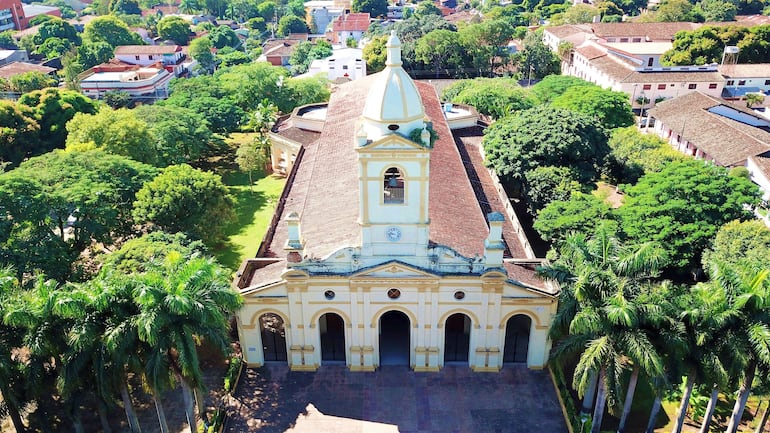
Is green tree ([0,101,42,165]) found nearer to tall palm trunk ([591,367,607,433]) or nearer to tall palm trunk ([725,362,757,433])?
tall palm trunk ([591,367,607,433])

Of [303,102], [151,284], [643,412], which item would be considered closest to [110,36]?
[303,102]

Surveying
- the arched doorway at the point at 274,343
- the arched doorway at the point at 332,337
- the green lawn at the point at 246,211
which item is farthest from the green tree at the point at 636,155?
the arched doorway at the point at 274,343

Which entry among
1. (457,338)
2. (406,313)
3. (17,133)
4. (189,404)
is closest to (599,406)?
(457,338)

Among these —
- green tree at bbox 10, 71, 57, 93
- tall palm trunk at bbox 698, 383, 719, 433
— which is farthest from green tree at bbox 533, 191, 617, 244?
green tree at bbox 10, 71, 57, 93

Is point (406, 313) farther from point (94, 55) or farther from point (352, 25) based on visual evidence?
point (352, 25)

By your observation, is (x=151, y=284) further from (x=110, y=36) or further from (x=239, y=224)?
(x=110, y=36)
